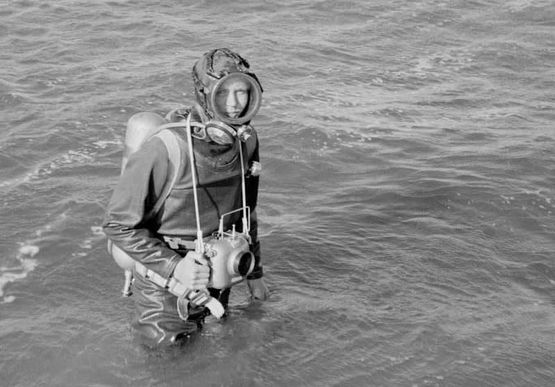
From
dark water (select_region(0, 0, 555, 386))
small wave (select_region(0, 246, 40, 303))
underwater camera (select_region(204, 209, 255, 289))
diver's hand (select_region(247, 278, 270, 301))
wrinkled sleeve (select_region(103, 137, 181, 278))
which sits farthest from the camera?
small wave (select_region(0, 246, 40, 303))

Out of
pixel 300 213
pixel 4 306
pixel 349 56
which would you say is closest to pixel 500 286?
pixel 300 213

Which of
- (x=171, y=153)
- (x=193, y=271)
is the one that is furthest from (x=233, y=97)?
(x=193, y=271)

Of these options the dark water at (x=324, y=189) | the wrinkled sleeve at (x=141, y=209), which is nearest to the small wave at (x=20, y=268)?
the dark water at (x=324, y=189)

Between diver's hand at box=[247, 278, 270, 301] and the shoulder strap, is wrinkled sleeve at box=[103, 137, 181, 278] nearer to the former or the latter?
the shoulder strap

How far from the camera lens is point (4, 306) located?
263 inches

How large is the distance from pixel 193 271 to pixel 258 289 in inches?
49.3

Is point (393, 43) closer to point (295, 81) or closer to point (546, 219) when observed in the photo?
point (295, 81)

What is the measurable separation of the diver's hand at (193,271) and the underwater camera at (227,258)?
6 cm

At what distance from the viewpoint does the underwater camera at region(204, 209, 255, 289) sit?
5.00 metres

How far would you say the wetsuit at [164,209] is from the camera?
486 centimetres

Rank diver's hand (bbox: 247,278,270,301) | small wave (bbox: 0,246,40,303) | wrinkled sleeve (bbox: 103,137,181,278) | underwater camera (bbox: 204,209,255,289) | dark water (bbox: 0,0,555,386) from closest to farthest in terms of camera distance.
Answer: wrinkled sleeve (bbox: 103,137,181,278) → underwater camera (bbox: 204,209,255,289) → dark water (bbox: 0,0,555,386) → diver's hand (bbox: 247,278,270,301) → small wave (bbox: 0,246,40,303)

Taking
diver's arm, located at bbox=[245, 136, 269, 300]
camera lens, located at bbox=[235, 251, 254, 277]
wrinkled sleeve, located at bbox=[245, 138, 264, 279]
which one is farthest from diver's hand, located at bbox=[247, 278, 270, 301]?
camera lens, located at bbox=[235, 251, 254, 277]

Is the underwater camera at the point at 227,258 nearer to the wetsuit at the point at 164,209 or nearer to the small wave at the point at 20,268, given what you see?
the wetsuit at the point at 164,209

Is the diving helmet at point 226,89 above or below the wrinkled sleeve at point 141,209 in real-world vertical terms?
above
